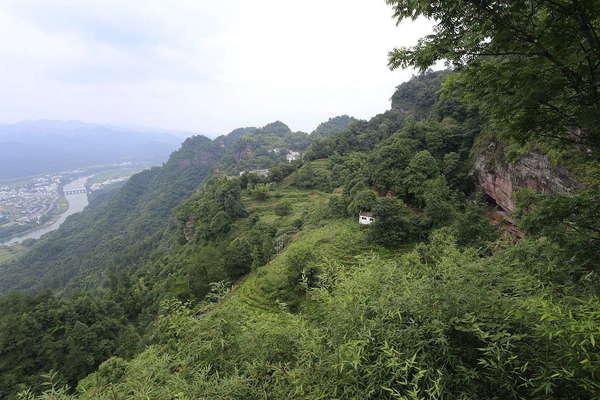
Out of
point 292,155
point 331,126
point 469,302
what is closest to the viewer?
point 469,302

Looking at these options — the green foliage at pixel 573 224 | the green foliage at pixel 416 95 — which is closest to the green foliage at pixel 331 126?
the green foliage at pixel 416 95

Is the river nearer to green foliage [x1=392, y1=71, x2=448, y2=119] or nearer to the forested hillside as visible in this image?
the forested hillside

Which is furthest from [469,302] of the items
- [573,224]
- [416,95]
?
[416,95]

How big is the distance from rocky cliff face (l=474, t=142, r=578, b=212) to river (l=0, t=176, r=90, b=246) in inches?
5075

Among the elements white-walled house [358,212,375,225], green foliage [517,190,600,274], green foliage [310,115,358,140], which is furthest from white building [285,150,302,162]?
green foliage [517,190,600,274]

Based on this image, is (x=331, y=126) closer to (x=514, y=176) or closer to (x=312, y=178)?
(x=312, y=178)

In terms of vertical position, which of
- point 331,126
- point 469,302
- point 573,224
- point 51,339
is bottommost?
point 51,339

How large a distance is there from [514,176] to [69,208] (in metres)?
173

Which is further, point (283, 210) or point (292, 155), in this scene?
point (292, 155)

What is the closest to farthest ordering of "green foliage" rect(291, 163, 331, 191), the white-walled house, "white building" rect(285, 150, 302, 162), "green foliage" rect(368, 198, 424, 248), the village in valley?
1. "green foliage" rect(368, 198, 424, 248)
2. the white-walled house
3. "green foliage" rect(291, 163, 331, 191)
4. "white building" rect(285, 150, 302, 162)
5. the village in valley

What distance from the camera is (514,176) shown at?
15102mm

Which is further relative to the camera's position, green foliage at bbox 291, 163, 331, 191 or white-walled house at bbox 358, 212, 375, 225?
green foliage at bbox 291, 163, 331, 191

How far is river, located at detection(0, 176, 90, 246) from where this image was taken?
95.3m

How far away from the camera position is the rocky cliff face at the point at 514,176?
39.9ft
